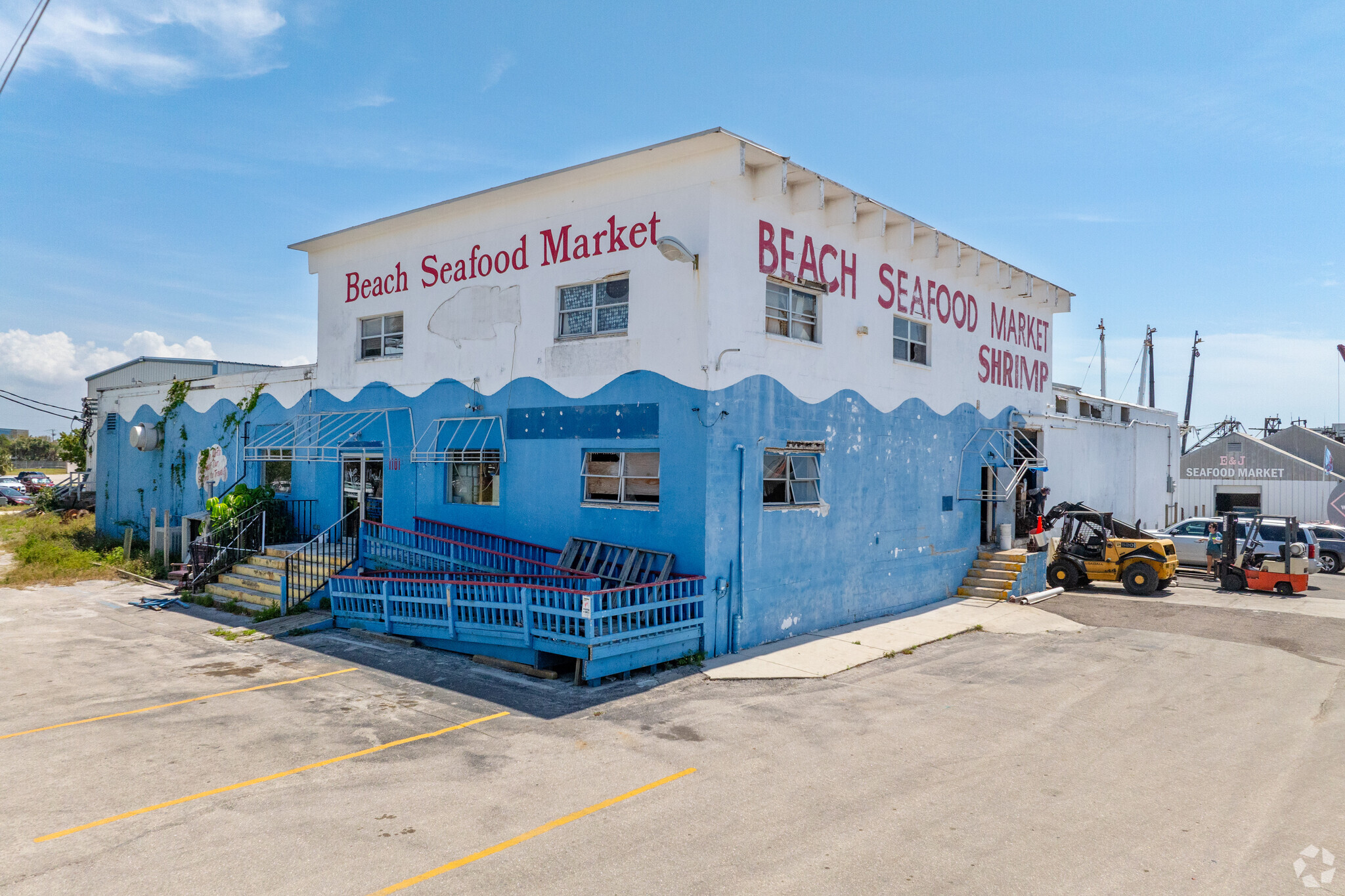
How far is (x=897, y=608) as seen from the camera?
17.1 metres

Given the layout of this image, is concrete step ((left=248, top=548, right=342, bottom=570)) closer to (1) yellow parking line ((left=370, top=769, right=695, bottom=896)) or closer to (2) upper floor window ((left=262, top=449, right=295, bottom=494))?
(2) upper floor window ((left=262, top=449, right=295, bottom=494))

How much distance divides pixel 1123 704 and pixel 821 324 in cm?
806

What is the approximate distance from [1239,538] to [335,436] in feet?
81.6

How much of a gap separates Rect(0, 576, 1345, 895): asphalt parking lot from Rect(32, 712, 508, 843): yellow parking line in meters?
0.04

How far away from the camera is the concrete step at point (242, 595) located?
52.4 ft

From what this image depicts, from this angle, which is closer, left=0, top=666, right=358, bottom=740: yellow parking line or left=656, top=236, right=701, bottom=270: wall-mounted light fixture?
left=0, top=666, right=358, bottom=740: yellow parking line

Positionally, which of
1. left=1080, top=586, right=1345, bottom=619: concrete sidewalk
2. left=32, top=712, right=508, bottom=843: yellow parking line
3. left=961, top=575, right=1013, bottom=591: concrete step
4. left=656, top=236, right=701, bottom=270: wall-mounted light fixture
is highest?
left=656, top=236, right=701, bottom=270: wall-mounted light fixture

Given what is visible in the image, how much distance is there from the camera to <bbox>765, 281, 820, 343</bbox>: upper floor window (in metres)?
14.4

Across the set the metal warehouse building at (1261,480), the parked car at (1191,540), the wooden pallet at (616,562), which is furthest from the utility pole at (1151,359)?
the wooden pallet at (616,562)

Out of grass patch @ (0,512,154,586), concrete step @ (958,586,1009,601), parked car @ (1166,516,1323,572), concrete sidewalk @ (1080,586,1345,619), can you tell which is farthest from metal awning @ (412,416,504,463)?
parked car @ (1166,516,1323,572)

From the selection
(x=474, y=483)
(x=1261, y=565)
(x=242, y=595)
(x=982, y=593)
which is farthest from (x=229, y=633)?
(x=1261, y=565)

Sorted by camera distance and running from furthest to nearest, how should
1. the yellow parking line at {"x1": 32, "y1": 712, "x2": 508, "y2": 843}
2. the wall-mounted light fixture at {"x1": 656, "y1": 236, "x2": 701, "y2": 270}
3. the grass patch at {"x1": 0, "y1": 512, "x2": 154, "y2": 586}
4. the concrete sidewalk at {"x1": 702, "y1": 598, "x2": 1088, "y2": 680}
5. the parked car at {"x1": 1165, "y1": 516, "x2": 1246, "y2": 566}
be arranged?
1. the parked car at {"x1": 1165, "y1": 516, "x2": 1246, "y2": 566}
2. the grass patch at {"x1": 0, "y1": 512, "x2": 154, "y2": 586}
3. the wall-mounted light fixture at {"x1": 656, "y1": 236, "x2": 701, "y2": 270}
4. the concrete sidewalk at {"x1": 702, "y1": 598, "x2": 1088, "y2": 680}
5. the yellow parking line at {"x1": 32, "y1": 712, "x2": 508, "y2": 843}

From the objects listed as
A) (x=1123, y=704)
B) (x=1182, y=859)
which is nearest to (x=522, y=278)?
(x=1123, y=704)

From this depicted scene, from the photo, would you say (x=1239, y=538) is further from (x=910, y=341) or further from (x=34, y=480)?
(x=34, y=480)
